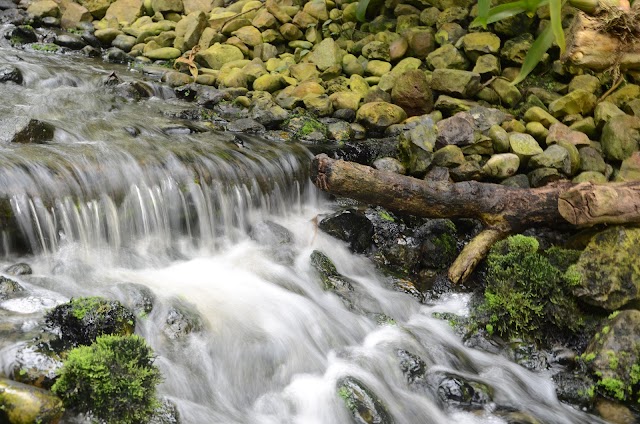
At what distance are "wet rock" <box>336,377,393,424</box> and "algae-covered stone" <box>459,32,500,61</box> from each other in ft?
21.2

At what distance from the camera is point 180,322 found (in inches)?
162

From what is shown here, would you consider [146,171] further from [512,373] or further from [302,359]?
[512,373]

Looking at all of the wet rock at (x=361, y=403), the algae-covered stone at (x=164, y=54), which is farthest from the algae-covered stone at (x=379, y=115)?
the wet rock at (x=361, y=403)

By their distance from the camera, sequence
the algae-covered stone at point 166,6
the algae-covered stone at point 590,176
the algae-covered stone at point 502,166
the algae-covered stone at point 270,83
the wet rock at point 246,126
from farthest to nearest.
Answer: the algae-covered stone at point 166,6, the algae-covered stone at point 270,83, the wet rock at point 246,126, the algae-covered stone at point 502,166, the algae-covered stone at point 590,176

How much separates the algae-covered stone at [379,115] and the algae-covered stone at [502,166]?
74.5 inches

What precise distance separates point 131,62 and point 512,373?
951 centimetres

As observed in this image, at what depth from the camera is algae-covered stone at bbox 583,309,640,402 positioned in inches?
168

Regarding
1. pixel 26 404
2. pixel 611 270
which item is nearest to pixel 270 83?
pixel 611 270

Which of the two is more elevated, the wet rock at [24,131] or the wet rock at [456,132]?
the wet rock at [24,131]

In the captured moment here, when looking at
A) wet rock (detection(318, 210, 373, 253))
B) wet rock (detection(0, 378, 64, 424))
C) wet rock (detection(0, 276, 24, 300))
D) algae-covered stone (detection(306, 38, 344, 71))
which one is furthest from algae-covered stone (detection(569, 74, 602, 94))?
wet rock (detection(0, 378, 64, 424))

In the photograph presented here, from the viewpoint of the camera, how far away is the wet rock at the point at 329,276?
5.40 m

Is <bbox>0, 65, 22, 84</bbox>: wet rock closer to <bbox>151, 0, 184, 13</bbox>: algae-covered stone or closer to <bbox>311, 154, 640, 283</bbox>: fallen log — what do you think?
<bbox>151, 0, 184, 13</bbox>: algae-covered stone

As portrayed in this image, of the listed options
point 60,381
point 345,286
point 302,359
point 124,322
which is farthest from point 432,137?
point 60,381

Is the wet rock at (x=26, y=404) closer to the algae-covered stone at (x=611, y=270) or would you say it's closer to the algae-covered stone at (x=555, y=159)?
the algae-covered stone at (x=611, y=270)
